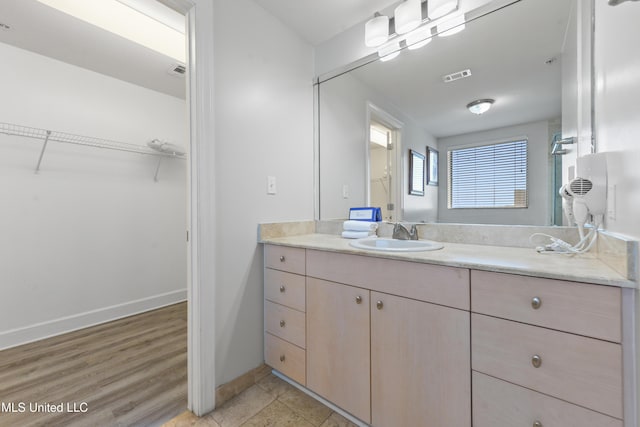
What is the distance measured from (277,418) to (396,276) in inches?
37.2

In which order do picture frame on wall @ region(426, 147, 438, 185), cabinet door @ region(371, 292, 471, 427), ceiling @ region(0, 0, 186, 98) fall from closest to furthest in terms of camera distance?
1. cabinet door @ region(371, 292, 471, 427)
2. picture frame on wall @ region(426, 147, 438, 185)
3. ceiling @ region(0, 0, 186, 98)

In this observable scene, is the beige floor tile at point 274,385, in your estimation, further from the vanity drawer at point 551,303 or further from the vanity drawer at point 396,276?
the vanity drawer at point 551,303

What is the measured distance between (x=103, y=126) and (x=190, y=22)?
1.82 metres

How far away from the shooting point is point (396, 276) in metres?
1.10

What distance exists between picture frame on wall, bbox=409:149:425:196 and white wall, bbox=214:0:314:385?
2.47 feet

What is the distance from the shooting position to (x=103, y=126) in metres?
2.49

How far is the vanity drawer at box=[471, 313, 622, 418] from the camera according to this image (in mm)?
691

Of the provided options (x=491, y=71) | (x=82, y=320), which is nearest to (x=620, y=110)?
(x=491, y=71)

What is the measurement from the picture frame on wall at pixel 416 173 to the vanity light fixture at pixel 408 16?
0.69 meters

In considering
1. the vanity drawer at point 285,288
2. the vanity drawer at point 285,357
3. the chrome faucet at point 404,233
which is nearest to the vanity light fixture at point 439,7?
the chrome faucet at point 404,233

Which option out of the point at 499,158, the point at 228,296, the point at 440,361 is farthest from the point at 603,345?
the point at 228,296

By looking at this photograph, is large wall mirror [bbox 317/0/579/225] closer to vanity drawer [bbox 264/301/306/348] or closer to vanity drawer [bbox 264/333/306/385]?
vanity drawer [bbox 264/301/306/348]

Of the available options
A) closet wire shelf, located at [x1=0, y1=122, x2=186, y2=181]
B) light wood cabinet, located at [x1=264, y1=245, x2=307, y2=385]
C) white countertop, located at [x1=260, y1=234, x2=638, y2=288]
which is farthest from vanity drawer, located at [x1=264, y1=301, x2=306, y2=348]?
closet wire shelf, located at [x1=0, y1=122, x2=186, y2=181]

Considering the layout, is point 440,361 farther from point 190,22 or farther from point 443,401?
point 190,22
